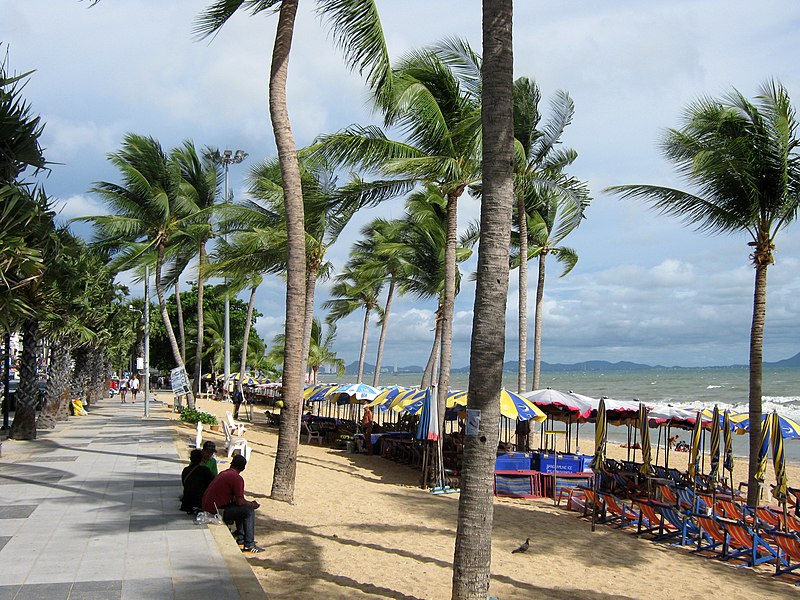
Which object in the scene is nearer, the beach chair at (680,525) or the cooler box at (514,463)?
the beach chair at (680,525)

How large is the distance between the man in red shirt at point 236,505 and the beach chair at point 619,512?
20.4 ft

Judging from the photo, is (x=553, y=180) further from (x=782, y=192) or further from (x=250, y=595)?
(x=250, y=595)

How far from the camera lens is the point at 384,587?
7402 mm

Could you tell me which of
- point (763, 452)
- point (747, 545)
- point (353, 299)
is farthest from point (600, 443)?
point (353, 299)

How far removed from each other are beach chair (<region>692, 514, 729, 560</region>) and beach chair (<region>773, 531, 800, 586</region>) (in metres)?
0.65

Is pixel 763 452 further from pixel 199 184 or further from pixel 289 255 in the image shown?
pixel 199 184

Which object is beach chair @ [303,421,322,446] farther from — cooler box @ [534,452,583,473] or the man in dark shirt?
the man in dark shirt

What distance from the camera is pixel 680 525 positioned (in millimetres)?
10836

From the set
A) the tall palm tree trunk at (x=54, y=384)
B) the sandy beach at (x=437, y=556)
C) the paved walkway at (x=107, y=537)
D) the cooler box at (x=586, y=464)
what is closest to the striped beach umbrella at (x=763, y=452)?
the sandy beach at (x=437, y=556)

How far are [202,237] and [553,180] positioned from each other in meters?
15.8

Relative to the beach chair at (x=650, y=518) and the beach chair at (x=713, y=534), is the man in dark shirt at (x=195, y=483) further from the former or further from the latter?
the beach chair at (x=713, y=534)

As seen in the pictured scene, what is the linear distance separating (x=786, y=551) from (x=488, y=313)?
6.08 meters

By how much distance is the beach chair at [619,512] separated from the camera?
12047 millimetres

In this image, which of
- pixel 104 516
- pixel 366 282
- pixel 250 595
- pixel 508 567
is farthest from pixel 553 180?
pixel 366 282
